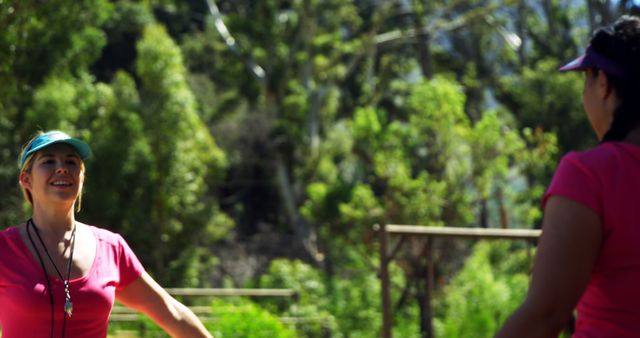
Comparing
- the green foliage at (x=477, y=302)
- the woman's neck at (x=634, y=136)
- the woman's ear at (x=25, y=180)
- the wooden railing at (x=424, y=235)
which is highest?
the woman's ear at (x=25, y=180)

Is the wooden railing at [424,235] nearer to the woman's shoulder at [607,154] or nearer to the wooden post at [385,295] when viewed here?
the wooden post at [385,295]

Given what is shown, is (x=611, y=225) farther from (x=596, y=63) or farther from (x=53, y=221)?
(x=53, y=221)

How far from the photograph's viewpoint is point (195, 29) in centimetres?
3603

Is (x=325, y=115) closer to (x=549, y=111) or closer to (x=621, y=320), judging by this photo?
(x=549, y=111)

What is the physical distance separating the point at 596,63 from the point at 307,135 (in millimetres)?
29177

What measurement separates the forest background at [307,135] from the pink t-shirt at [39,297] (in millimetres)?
5144

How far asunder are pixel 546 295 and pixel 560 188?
0.65ft

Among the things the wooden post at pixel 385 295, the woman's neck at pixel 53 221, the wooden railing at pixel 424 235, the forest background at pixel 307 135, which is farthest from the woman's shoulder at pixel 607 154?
the wooden post at pixel 385 295

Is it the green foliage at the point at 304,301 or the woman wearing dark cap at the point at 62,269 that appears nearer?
the woman wearing dark cap at the point at 62,269

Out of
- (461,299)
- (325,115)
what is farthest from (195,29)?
(461,299)

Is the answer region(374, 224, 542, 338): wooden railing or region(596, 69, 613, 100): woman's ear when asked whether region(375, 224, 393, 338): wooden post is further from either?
region(596, 69, 613, 100): woman's ear

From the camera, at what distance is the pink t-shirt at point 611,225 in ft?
6.97

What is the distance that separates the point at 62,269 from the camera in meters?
3.20

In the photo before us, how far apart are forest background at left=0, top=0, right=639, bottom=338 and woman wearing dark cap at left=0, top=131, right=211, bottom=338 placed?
5.02m
